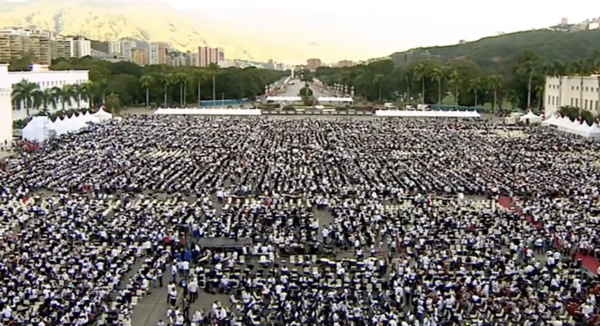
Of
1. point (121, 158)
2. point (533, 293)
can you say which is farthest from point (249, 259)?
point (121, 158)

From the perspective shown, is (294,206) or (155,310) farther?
(294,206)

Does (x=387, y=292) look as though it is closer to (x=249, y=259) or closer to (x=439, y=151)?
(x=249, y=259)

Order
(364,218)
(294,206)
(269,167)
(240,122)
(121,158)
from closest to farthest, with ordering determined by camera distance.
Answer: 1. (364,218)
2. (294,206)
3. (269,167)
4. (121,158)
5. (240,122)

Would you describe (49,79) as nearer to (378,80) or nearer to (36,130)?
(36,130)

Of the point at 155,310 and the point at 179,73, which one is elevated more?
the point at 179,73

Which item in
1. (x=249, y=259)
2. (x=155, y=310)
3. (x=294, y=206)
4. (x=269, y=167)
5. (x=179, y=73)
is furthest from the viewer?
(x=179, y=73)

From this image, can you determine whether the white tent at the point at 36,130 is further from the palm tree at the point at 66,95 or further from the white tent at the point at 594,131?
the white tent at the point at 594,131

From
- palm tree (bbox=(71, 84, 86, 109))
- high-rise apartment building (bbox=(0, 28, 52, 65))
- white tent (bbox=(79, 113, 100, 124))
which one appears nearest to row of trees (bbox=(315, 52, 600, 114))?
palm tree (bbox=(71, 84, 86, 109))
